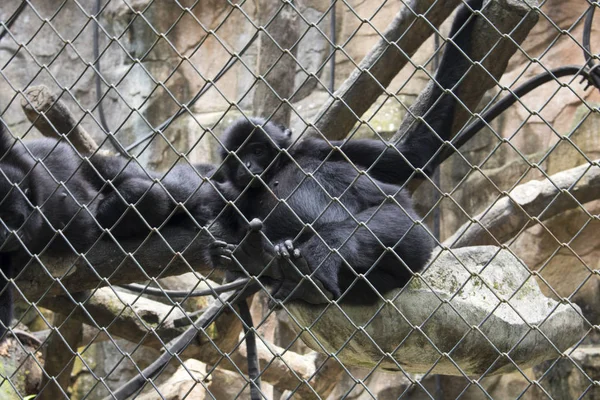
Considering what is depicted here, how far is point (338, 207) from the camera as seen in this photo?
3434 mm

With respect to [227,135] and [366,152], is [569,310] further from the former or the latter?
[227,135]

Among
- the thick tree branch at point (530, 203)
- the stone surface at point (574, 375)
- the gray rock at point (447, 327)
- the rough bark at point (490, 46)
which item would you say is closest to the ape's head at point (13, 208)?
the gray rock at point (447, 327)

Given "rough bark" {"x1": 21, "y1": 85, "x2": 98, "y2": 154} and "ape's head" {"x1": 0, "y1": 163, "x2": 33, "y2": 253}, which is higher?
"rough bark" {"x1": 21, "y1": 85, "x2": 98, "y2": 154}

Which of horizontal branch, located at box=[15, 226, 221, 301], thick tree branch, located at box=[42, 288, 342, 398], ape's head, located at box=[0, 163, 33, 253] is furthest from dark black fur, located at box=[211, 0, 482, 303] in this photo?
thick tree branch, located at box=[42, 288, 342, 398]

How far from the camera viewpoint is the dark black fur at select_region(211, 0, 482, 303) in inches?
116

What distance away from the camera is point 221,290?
381cm

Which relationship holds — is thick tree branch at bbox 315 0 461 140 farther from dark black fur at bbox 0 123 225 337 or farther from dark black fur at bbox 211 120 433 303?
dark black fur at bbox 0 123 225 337

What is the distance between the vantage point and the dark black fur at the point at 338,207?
2.94 metres

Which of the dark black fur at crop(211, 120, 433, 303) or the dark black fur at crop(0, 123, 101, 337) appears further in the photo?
the dark black fur at crop(0, 123, 101, 337)

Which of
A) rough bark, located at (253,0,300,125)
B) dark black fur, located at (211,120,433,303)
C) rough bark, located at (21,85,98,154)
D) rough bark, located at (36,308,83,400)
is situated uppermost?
rough bark, located at (253,0,300,125)

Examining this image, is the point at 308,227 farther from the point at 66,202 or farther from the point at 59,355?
the point at 59,355

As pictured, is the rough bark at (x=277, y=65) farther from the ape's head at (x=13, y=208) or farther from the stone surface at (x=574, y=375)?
the stone surface at (x=574, y=375)

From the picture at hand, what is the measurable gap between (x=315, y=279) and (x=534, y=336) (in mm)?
855

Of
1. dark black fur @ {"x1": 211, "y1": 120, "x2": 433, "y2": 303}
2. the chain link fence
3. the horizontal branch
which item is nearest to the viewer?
the chain link fence
